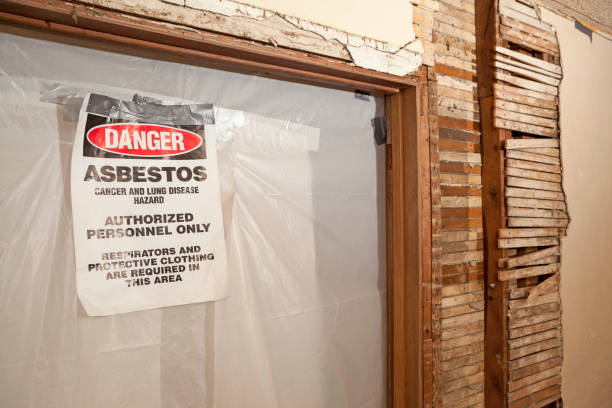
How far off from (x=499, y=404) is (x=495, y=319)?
1.27ft

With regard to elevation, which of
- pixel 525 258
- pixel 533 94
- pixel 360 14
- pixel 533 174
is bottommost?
pixel 525 258

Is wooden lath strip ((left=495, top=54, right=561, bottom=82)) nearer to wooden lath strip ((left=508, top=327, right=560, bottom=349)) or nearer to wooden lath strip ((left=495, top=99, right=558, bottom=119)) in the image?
wooden lath strip ((left=495, top=99, right=558, bottom=119))

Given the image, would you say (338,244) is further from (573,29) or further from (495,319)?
(573,29)

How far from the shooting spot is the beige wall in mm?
1883

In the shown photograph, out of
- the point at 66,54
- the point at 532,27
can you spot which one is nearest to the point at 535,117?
the point at 532,27

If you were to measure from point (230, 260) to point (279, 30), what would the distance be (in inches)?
32.7

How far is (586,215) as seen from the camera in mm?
1973

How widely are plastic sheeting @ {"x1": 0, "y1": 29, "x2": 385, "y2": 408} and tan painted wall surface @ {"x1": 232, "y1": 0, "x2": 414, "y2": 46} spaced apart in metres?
0.26

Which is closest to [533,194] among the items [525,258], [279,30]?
[525,258]

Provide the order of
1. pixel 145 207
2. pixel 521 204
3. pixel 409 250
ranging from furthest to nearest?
pixel 521 204, pixel 409 250, pixel 145 207

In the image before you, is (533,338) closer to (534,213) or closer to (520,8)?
(534,213)

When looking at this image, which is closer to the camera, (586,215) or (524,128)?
(524,128)

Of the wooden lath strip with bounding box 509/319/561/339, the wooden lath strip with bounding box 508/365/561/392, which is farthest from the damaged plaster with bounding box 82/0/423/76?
the wooden lath strip with bounding box 508/365/561/392

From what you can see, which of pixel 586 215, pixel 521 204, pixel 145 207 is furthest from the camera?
pixel 586 215
